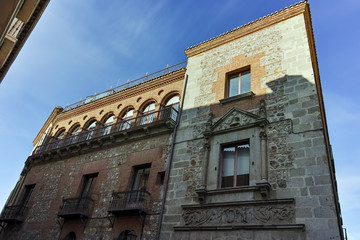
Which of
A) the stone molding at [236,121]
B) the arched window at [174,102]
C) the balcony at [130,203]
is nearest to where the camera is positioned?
the stone molding at [236,121]

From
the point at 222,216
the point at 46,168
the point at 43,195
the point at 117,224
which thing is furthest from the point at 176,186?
the point at 46,168

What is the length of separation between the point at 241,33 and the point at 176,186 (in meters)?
7.97

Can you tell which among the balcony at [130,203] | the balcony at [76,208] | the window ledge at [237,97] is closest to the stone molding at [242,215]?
the balcony at [130,203]

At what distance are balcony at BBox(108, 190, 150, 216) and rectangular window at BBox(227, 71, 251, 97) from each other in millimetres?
5818

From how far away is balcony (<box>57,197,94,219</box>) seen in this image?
1362cm

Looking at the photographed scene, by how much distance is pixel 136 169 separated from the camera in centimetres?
1409

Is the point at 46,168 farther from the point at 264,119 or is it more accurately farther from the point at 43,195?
→ the point at 264,119

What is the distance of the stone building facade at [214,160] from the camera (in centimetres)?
889

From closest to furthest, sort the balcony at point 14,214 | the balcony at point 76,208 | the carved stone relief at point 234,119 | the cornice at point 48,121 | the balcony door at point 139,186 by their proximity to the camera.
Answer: the carved stone relief at point 234,119, the balcony door at point 139,186, the balcony at point 76,208, the balcony at point 14,214, the cornice at point 48,121

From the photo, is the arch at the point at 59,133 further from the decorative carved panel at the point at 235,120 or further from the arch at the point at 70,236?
the decorative carved panel at the point at 235,120

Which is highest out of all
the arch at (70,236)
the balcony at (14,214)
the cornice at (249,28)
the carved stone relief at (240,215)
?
the cornice at (249,28)

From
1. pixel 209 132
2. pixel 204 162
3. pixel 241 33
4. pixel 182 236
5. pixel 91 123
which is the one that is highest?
pixel 241 33

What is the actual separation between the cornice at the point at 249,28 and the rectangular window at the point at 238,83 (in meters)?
2.21

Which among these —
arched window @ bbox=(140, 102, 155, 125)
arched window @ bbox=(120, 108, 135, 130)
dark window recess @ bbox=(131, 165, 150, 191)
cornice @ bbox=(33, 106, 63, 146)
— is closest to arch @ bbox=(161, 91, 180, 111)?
arched window @ bbox=(140, 102, 155, 125)
